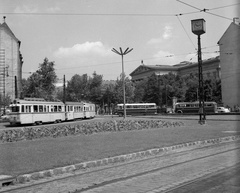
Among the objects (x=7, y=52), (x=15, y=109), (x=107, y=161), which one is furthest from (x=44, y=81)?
(x=107, y=161)

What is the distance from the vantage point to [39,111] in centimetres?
3878

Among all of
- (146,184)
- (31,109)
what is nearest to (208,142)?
(146,184)

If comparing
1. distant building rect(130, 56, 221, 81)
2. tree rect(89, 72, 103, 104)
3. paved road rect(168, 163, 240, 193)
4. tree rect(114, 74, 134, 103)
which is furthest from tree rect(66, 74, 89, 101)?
paved road rect(168, 163, 240, 193)

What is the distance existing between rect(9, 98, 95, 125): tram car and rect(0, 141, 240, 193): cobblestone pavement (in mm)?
26869

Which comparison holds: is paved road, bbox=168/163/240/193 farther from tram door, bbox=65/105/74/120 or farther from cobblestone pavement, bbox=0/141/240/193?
tram door, bbox=65/105/74/120

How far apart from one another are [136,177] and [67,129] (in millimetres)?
12952

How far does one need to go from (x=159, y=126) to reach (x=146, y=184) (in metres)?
20.7

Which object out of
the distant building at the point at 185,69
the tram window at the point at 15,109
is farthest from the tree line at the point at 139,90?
the tram window at the point at 15,109

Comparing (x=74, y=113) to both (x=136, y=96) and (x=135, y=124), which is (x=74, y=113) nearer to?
(x=135, y=124)

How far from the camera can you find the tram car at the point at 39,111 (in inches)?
1409

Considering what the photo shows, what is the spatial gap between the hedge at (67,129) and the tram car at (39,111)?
14117 millimetres

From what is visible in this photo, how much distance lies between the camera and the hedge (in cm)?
1780

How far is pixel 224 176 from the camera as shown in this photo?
8180mm

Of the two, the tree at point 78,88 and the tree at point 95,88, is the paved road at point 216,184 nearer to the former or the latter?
the tree at point 95,88
